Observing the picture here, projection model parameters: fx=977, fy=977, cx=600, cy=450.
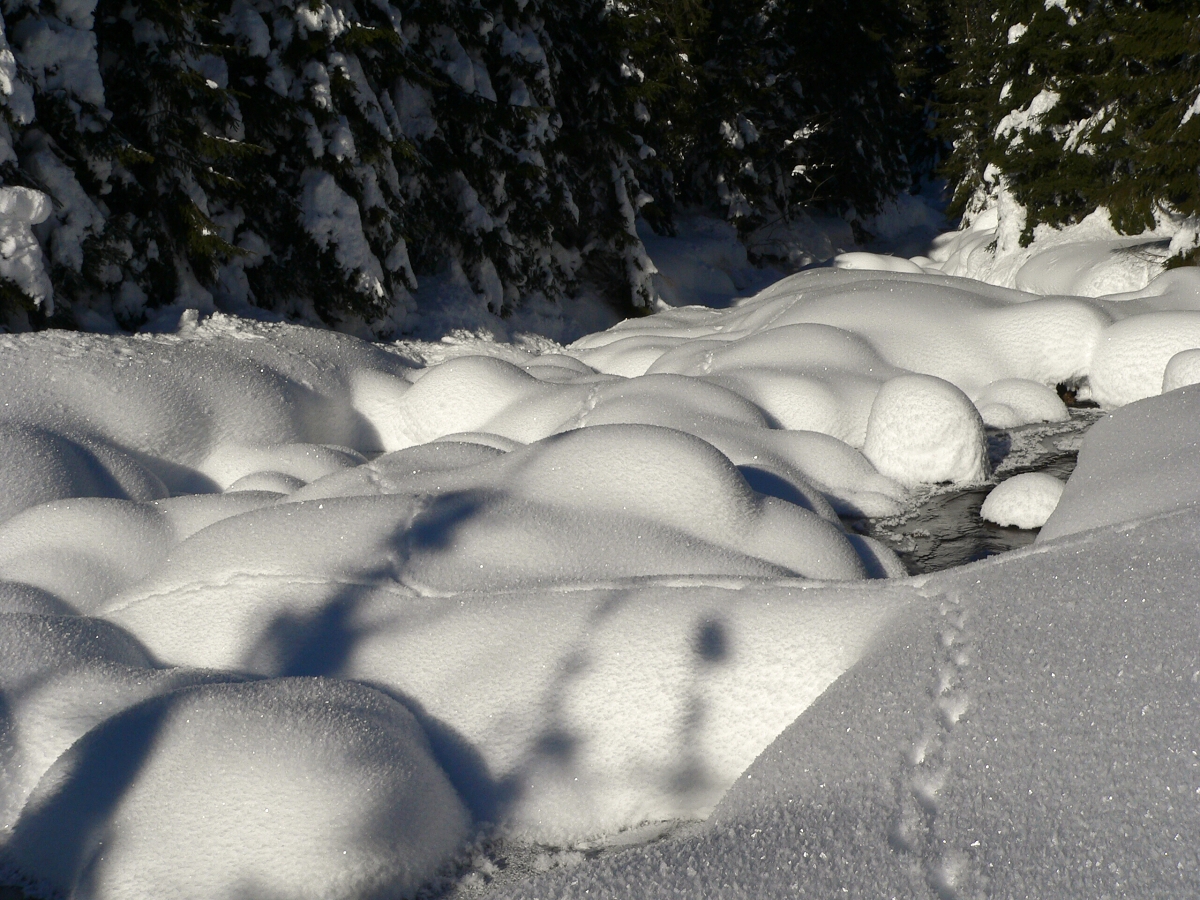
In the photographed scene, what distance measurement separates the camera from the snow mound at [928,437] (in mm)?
5098

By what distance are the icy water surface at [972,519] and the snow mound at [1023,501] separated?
47 mm

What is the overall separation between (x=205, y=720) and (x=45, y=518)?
1851 millimetres

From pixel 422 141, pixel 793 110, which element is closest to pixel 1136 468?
pixel 422 141

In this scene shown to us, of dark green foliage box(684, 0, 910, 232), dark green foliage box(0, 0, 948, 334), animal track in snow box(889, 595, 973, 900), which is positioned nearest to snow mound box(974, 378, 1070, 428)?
animal track in snow box(889, 595, 973, 900)

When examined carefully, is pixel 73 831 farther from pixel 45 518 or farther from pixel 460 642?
pixel 45 518

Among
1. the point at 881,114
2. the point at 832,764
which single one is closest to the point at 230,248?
the point at 832,764

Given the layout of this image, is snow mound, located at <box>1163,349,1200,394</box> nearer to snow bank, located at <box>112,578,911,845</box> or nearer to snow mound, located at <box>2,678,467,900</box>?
snow bank, located at <box>112,578,911,845</box>

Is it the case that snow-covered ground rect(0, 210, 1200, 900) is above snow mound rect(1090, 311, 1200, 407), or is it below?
above

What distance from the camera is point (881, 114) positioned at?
67.3ft

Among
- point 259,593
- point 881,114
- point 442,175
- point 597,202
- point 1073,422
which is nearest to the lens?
point 259,593

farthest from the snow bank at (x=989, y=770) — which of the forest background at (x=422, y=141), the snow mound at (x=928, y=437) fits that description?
the forest background at (x=422, y=141)

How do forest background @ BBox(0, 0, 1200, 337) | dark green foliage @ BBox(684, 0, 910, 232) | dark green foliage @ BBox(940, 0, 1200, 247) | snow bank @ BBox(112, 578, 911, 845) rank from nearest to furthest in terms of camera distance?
snow bank @ BBox(112, 578, 911, 845) < forest background @ BBox(0, 0, 1200, 337) < dark green foliage @ BBox(940, 0, 1200, 247) < dark green foliage @ BBox(684, 0, 910, 232)

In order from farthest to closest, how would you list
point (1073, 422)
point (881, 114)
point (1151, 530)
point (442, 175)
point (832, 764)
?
point (881, 114) → point (442, 175) → point (1073, 422) → point (1151, 530) → point (832, 764)

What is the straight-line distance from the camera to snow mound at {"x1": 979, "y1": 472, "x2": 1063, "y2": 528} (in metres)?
4.56
